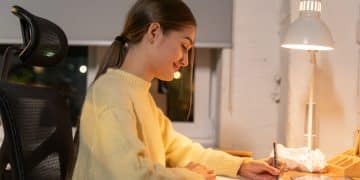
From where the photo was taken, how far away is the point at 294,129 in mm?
1789

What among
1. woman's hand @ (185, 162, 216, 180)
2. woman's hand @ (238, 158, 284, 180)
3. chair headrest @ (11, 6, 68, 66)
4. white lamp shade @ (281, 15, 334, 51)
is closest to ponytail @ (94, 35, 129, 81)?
chair headrest @ (11, 6, 68, 66)

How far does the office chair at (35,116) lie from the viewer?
119cm

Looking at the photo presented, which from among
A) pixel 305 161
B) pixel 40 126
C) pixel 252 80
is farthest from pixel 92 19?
pixel 305 161

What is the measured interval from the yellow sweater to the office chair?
0.18m

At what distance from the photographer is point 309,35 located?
58.4 inches

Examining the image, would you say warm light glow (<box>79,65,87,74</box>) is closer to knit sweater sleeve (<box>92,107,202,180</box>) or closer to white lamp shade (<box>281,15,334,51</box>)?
white lamp shade (<box>281,15,334,51</box>)

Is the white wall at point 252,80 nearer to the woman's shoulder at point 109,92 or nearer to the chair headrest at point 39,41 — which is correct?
the chair headrest at point 39,41

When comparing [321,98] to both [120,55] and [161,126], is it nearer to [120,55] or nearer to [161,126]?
[161,126]

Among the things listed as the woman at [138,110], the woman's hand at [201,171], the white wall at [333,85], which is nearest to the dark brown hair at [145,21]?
the woman at [138,110]

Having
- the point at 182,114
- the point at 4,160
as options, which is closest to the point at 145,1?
the point at 4,160

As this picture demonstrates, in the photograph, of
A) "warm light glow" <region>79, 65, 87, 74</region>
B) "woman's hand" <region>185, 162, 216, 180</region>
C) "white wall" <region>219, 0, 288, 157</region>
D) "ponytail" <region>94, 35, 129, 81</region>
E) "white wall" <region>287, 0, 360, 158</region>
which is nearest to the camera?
"woman's hand" <region>185, 162, 216, 180</region>

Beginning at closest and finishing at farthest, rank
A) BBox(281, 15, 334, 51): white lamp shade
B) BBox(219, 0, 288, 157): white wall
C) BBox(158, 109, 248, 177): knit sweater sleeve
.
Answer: BBox(158, 109, 248, 177): knit sweater sleeve → BBox(281, 15, 334, 51): white lamp shade → BBox(219, 0, 288, 157): white wall

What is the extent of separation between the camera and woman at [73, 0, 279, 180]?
3.27ft

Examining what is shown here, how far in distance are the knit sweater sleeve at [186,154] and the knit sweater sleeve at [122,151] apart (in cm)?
32
